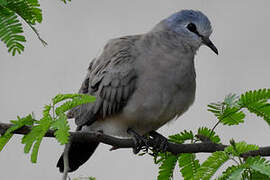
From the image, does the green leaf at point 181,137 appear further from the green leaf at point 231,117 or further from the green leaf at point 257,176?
the green leaf at point 257,176

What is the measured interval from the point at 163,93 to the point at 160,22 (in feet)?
2.41

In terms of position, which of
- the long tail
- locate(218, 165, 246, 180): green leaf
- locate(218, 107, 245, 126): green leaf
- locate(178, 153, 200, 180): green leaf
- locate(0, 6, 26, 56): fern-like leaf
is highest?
locate(0, 6, 26, 56): fern-like leaf

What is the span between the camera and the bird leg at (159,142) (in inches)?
113

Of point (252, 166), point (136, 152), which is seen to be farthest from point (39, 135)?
point (136, 152)

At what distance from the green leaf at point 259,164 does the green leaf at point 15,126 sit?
92cm

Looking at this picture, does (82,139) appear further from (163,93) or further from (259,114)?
(163,93)

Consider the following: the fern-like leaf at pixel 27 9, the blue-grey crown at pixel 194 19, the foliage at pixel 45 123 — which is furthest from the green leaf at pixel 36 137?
the blue-grey crown at pixel 194 19

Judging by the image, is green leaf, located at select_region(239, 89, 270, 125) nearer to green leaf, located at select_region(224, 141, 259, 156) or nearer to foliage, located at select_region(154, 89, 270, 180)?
foliage, located at select_region(154, 89, 270, 180)

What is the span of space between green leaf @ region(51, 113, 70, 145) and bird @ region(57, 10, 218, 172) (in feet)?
4.73

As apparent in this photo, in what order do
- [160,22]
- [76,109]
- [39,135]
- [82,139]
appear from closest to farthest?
[39,135] < [82,139] < [76,109] < [160,22]

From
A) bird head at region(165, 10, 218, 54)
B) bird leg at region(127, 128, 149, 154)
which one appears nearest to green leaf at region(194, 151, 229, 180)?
bird leg at region(127, 128, 149, 154)

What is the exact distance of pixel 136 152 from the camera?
10.7 ft

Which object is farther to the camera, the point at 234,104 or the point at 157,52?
the point at 157,52

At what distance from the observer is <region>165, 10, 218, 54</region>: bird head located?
3422 mm
